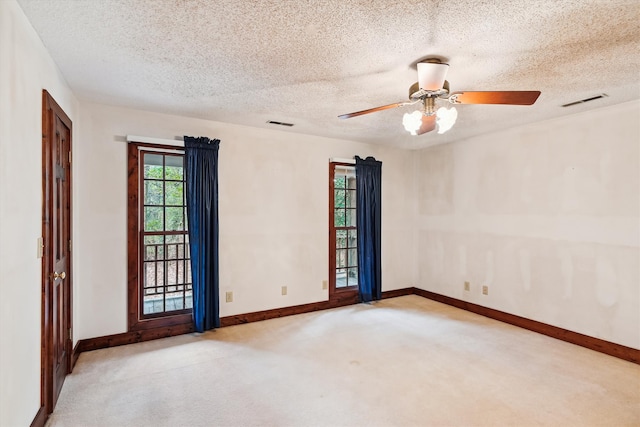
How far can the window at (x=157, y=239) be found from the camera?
11.5 ft

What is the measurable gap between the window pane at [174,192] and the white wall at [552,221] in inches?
151

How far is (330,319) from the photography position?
431 centimetres

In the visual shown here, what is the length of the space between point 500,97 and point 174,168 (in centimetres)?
334

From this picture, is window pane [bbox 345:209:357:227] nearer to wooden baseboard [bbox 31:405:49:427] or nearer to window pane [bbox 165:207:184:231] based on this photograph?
window pane [bbox 165:207:184:231]

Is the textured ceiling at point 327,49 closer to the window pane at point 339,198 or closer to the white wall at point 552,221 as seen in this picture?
the white wall at point 552,221

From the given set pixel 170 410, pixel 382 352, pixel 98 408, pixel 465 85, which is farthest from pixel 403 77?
pixel 98 408

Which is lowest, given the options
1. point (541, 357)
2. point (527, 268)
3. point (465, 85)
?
point (541, 357)

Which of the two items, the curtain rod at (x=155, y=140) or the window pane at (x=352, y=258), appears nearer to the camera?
the curtain rod at (x=155, y=140)

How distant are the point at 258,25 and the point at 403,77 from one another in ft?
4.14

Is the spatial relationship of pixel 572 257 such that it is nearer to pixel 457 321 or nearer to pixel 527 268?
pixel 527 268

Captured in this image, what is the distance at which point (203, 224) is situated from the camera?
12.2ft

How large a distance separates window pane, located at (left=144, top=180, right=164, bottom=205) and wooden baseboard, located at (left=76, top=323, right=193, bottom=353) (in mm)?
1417

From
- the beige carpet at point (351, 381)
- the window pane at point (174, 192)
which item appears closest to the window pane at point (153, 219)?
the window pane at point (174, 192)

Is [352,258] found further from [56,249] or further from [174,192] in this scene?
[56,249]
